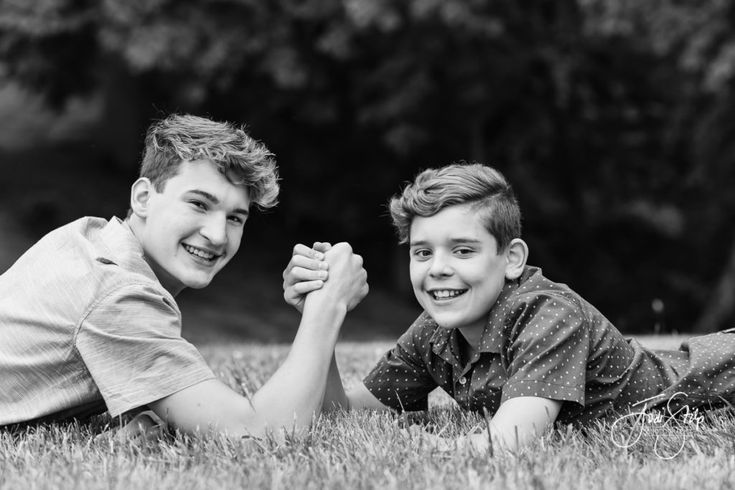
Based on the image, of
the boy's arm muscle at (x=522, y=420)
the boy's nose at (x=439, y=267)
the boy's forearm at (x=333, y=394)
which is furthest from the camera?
the boy's forearm at (x=333, y=394)

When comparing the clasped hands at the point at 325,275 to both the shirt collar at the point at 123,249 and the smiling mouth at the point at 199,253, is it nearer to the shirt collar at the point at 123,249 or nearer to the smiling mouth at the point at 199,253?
the smiling mouth at the point at 199,253

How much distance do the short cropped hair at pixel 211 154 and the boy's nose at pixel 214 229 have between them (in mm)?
168

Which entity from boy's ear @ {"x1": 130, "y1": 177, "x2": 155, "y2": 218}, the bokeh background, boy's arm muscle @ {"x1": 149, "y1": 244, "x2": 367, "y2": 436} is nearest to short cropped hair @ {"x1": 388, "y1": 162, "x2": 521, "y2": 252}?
boy's arm muscle @ {"x1": 149, "y1": 244, "x2": 367, "y2": 436}

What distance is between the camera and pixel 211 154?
333 centimetres

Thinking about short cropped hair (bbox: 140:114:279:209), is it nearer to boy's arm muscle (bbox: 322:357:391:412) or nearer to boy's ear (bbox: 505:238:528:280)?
boy's arm muscle (bbox: 322:357:391:412)

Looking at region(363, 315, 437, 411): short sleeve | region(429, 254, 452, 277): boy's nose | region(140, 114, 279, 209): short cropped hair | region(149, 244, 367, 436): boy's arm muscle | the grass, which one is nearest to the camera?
the grass

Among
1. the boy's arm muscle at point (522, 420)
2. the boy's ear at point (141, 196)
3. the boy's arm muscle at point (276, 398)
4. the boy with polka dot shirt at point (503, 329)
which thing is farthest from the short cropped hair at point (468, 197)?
the boy's ear at point (141, 196)

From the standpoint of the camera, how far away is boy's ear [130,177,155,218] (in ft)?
11.0

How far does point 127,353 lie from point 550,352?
4.62ft

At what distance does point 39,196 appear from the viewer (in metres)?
15.7

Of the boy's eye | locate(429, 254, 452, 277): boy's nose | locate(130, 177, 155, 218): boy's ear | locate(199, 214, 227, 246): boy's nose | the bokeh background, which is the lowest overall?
locate(429, 254, 452, 277): boy's nose

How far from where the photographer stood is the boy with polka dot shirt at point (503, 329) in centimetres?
300

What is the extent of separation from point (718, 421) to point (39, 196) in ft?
47.5

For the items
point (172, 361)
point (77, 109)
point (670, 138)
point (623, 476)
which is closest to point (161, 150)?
point (172, 361)
